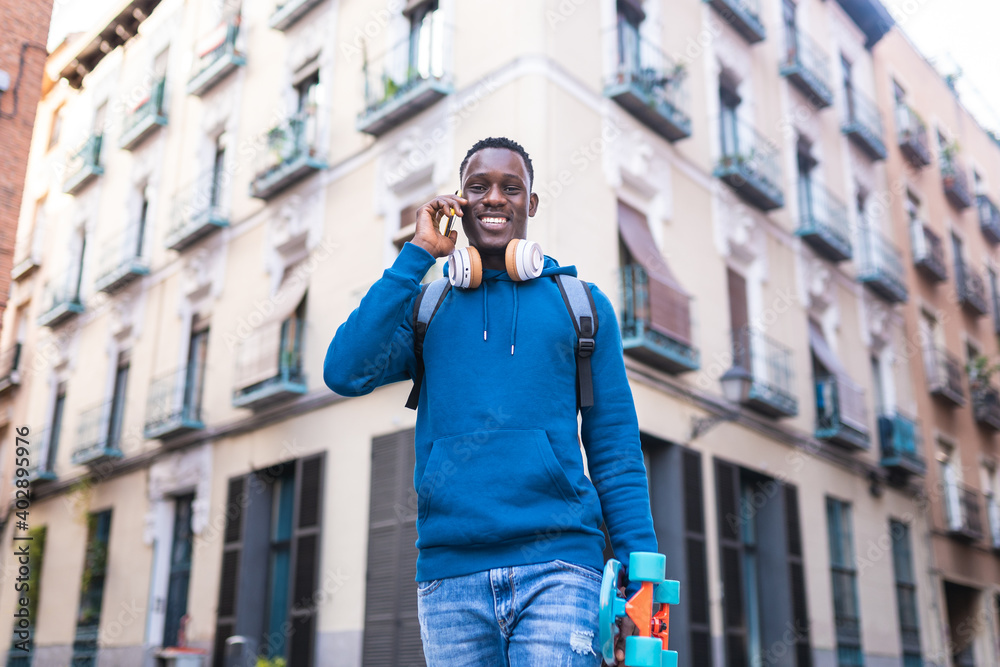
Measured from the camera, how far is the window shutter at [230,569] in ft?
45.0

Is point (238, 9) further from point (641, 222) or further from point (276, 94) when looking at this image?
point (641, 222)

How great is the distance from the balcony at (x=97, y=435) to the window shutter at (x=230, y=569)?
4296 mm

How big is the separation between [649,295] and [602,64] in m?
3.45

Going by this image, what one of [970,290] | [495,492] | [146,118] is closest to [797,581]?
[970,290]

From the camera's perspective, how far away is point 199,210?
1750 cm

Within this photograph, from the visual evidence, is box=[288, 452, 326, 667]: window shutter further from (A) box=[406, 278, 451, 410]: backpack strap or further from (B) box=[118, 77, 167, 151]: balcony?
(A) box=[406, 278, 451, 410]: backpack strap

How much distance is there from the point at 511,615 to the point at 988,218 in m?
27.2

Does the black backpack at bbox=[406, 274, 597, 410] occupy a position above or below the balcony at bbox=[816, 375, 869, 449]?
below

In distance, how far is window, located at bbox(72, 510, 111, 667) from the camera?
55.3 ft

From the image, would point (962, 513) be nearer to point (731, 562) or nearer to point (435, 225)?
point (731, 562)

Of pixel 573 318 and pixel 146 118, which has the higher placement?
pixel 146 118

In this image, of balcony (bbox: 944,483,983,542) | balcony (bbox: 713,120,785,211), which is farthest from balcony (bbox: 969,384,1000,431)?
balcony (bbox: 713,120,785,211)

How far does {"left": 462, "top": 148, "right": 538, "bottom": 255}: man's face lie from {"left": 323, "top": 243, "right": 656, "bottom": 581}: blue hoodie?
0.12 metres

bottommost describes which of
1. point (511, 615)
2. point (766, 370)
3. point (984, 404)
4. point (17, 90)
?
point (511, 615)
